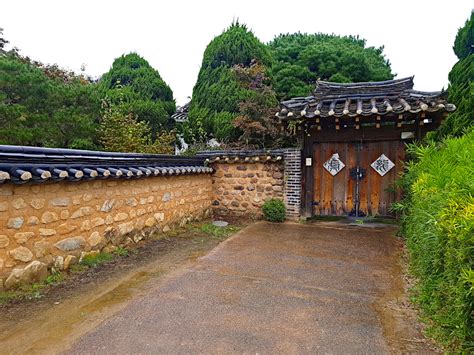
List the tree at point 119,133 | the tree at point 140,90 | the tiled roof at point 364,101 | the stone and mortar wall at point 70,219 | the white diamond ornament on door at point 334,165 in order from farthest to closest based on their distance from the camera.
Result: the tree at point 140,90 < the tree at point 119,133 < the white diamond ornament on door at point 334,165 < the tiled roof at point 364,101 < the stone and mortar wall at point 70,219

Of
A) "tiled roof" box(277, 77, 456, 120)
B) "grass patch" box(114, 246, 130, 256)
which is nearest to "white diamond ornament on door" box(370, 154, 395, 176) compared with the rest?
"tiled roof" box(277, 77, 456, 120)

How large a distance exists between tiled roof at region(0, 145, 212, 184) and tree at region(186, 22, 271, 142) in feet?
15.4

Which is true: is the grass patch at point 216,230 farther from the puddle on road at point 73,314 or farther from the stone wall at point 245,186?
the puddle on road at point 73,314

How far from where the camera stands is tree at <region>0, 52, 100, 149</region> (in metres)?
5.77

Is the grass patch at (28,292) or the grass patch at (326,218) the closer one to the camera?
the grass patch at (28,292)

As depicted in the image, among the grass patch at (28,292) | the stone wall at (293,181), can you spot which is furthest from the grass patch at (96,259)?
the stone wall at (293,181)

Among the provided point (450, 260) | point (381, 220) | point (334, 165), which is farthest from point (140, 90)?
point (450, 260)

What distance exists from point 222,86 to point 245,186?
4845 mm

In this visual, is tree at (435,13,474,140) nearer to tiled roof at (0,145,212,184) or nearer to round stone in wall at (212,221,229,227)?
round stone in wall at (212,221,229,227)

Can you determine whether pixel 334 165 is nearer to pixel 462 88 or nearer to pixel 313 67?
pixel 462 88

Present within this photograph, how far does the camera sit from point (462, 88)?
26.2ft

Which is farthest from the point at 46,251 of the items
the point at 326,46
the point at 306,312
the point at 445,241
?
the point at 326,46

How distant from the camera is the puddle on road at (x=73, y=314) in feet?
7.04

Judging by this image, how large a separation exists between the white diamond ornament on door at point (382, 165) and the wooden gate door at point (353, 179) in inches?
1.6
